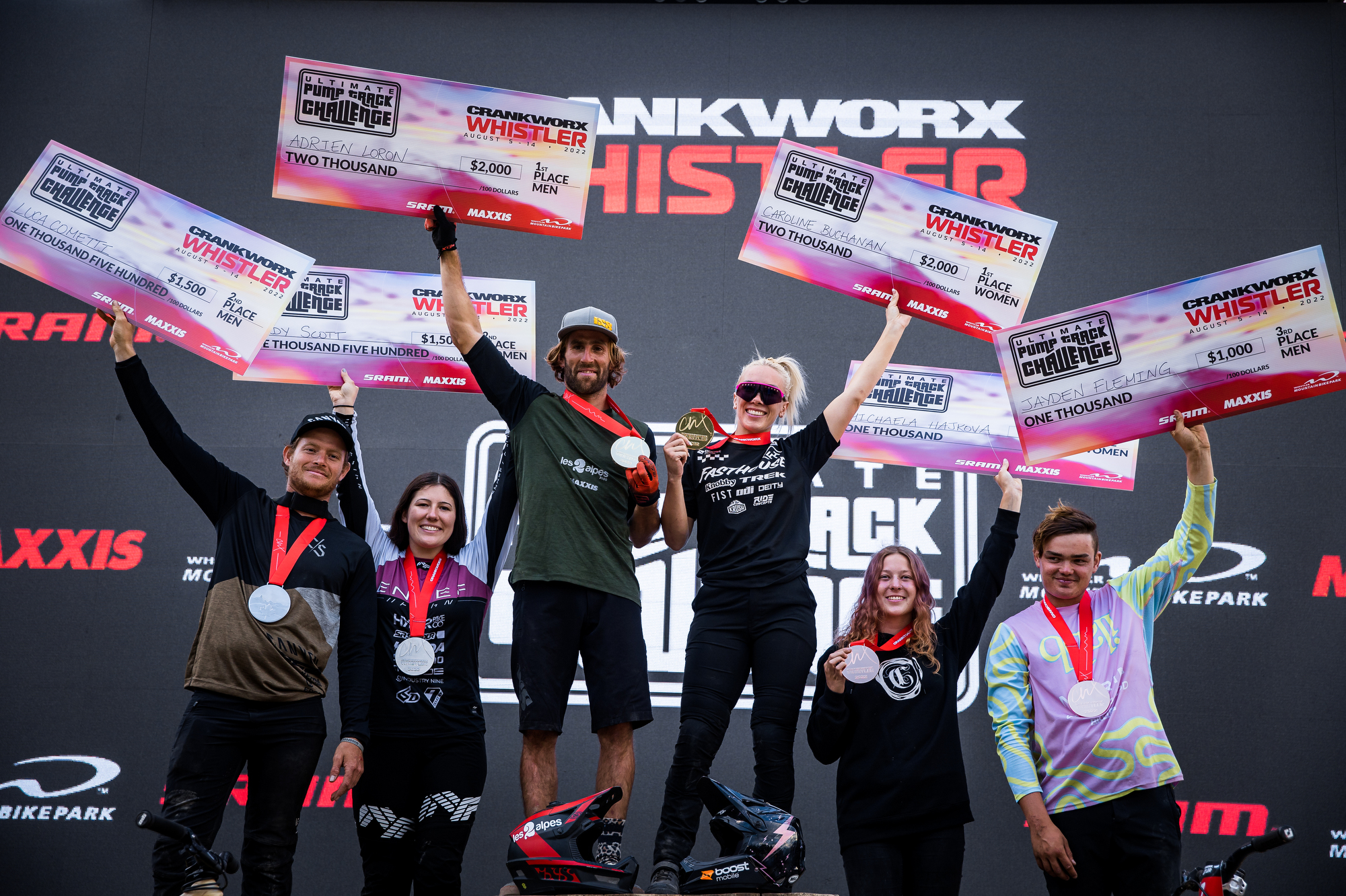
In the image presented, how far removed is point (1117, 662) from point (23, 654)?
12.7 feet

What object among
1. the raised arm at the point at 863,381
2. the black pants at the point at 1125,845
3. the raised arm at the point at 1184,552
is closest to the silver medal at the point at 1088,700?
the black pants at the point at 1125,845

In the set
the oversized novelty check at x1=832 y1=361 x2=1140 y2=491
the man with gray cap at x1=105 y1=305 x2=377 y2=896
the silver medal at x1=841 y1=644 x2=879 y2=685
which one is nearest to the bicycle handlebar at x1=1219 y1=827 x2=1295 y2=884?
the silver medal at x1=841 y1=644 x2=879 y2=685

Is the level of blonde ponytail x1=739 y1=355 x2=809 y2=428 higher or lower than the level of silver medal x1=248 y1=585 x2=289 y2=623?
higher

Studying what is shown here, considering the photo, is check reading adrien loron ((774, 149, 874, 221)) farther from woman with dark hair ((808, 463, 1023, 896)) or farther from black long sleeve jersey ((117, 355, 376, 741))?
black long sleeve jersey ((117, 355, 376, 741))

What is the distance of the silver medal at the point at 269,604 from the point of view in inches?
102

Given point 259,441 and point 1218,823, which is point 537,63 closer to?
point 259,441

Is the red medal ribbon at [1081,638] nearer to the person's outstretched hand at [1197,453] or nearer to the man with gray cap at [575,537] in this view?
the person's outstretched hand at [1197,453]

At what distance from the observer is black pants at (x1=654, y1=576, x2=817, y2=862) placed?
107 inches

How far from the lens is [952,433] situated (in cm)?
362

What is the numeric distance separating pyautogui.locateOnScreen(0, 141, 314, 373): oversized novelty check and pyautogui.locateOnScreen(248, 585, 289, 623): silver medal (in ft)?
2.49

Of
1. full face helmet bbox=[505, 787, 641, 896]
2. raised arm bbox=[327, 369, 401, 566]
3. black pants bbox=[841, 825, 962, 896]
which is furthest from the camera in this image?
raised arm bbox=[327, 369, 401, 566]

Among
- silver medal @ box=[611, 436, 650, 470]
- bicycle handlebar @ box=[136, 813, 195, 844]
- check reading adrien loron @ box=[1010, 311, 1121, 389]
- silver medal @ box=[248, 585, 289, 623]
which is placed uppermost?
check reading adrien loron @ box=[1010, 311, 1121, 389]

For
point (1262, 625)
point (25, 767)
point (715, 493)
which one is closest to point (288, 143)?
point (715, 493)

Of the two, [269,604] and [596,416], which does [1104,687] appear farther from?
[269,604]
